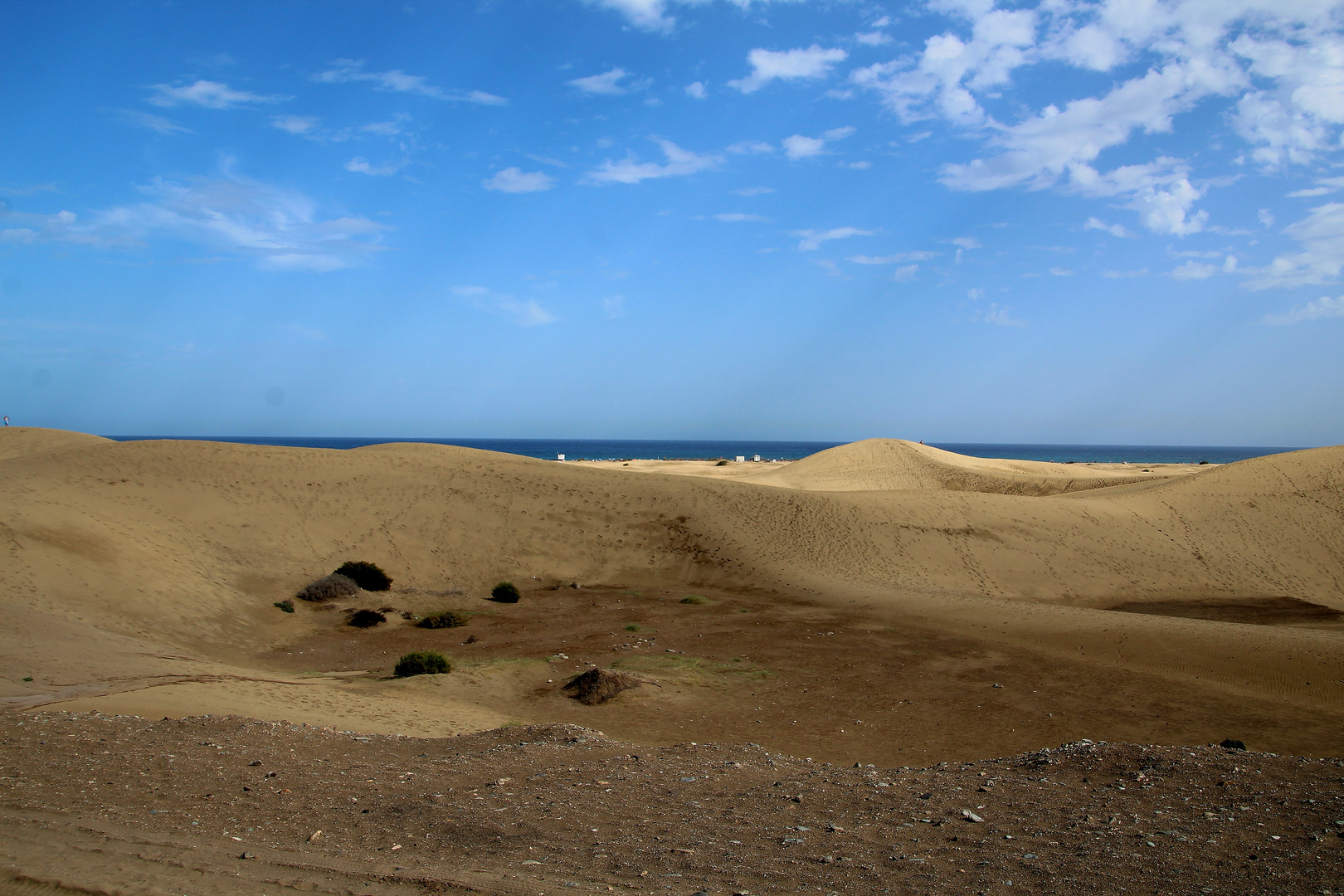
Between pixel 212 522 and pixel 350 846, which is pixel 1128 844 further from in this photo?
pixel 212 522

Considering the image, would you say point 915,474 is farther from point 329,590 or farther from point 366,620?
point 366,620

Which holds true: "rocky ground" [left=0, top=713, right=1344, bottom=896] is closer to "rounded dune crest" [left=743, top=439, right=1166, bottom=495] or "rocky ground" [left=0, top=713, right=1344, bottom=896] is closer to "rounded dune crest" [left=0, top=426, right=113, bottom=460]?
"rounded dune crest" [left=743, top=439, right=1166, bottom=495]

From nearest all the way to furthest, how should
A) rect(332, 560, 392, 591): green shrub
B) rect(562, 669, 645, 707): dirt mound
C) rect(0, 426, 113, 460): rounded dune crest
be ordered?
1. rect(562, 669, 645, 707): dirt mound
2. rect(332, 560, 392, 591): green shrub
3. rect(0, 426, 113, 460): rounded dune crest

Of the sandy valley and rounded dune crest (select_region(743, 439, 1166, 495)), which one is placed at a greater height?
rounded dune crest (select_region(743, 439, 1166, 495))

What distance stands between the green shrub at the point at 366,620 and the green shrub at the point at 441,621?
1096mm

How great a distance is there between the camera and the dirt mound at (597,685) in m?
13.9

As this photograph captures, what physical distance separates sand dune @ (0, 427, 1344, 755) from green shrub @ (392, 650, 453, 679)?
142 cm

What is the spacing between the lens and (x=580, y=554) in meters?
28.7

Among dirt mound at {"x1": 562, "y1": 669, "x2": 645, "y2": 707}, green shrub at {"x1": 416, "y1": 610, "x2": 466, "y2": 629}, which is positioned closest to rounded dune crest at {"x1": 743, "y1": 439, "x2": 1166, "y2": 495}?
green shrub at {"x1": 416, "y1": 610, "x2": 466, "y2": 629}

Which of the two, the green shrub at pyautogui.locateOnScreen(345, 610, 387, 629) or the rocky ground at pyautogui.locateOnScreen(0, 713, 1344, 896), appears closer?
the rocky ground at pyautogui.locateOnScreen(0, 713, 1344, 896)

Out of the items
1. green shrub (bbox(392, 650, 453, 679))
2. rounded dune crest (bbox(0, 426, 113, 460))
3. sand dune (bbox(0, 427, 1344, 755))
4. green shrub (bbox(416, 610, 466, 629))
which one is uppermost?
rounded dune crest (bbox(0, 426, 113, 460))

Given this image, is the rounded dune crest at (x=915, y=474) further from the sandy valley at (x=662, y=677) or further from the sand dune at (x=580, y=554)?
the sandy valley at (x=662, y=677)

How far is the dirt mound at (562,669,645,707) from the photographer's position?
13914mm

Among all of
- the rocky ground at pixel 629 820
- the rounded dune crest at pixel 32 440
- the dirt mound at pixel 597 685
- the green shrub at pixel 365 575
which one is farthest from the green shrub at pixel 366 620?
the rounded dune crest at pixel 32 440
